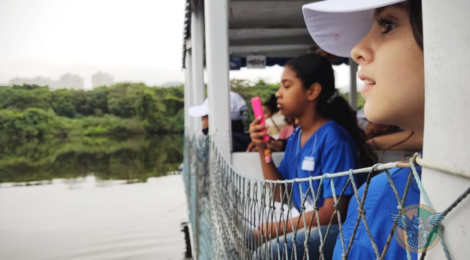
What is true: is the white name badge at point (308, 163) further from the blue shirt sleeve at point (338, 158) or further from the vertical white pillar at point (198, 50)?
the vertical white pillar at point (198, 50)

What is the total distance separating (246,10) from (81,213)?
9471 mm

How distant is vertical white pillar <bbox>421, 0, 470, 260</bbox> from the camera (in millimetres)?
489

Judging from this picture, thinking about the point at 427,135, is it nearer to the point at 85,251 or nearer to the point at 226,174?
the point at 226,174

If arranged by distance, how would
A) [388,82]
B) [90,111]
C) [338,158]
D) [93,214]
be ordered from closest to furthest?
1. [388,82]
2. [338,158]
3. [93,214]
4. [90,111]

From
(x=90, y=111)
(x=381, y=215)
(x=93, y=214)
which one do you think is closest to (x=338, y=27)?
(x=381, y=215)

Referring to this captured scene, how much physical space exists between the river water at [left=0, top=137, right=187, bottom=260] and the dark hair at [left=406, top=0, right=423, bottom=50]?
7.71 m

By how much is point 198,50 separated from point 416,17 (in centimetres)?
496

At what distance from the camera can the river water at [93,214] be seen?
355 inches

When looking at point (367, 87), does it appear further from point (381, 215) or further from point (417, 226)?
point (417, 226)

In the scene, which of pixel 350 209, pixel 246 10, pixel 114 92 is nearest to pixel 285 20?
pixel 246 10

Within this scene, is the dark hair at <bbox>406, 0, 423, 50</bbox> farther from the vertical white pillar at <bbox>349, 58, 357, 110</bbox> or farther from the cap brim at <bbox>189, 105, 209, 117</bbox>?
the vertical white pillar at <bbox>349, 58, 357, 110</bbox>

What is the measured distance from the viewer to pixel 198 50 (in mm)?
5719

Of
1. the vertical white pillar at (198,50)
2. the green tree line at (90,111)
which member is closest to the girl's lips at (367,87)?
the vertical white pillar at (198,50)

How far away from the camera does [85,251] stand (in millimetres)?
9000
